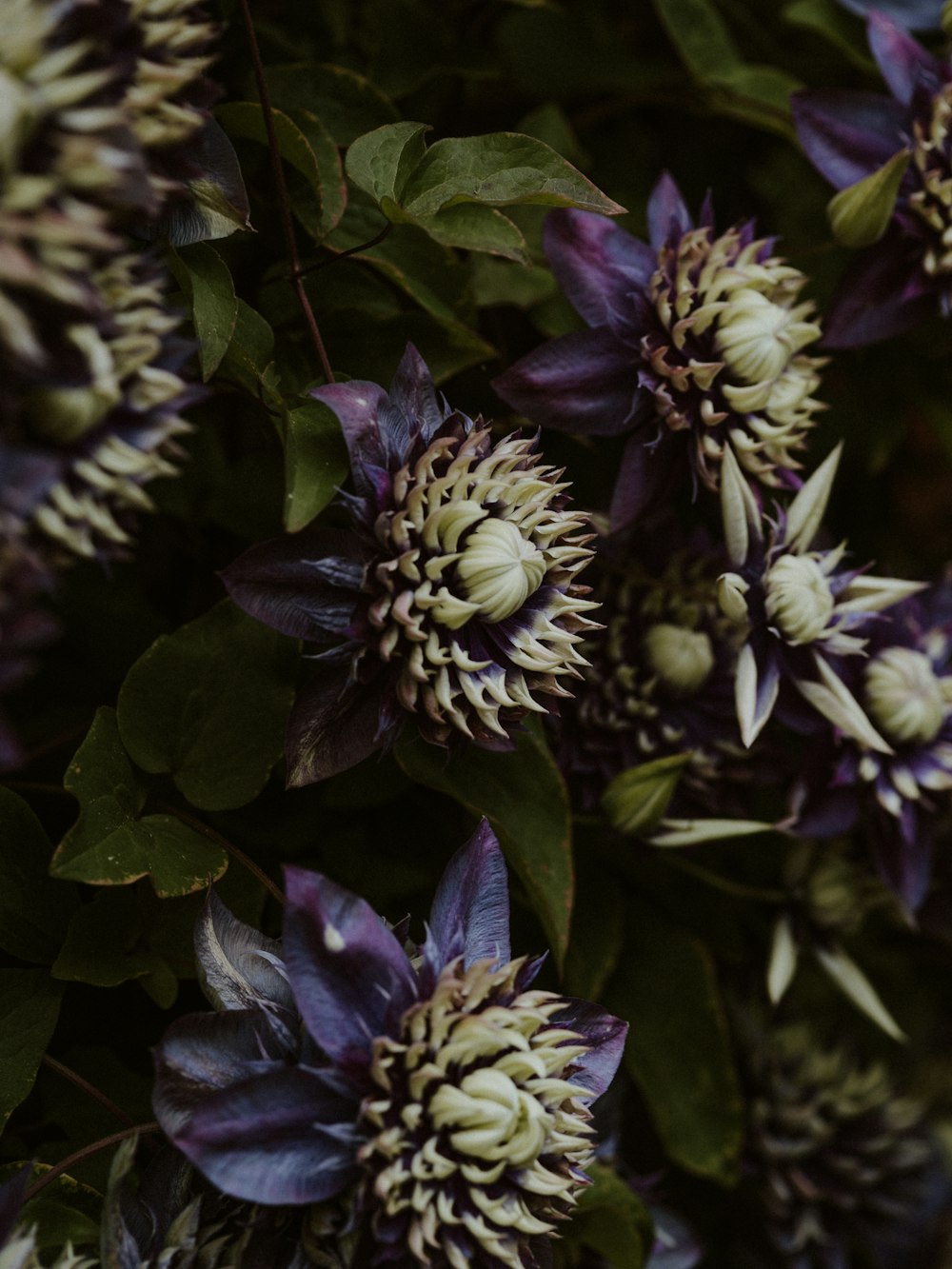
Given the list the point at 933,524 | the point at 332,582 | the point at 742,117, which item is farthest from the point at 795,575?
the point at 933,524

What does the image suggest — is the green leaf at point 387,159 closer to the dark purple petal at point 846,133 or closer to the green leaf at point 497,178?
the green leaf at point 497,178

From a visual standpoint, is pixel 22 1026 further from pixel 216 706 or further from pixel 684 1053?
pixel 684 1053

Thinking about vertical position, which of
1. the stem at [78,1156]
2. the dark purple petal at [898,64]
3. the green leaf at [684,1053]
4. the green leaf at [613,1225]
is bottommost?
the green leaf at [684,1053]

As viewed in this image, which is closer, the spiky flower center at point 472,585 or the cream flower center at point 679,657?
the spiky flower center at point 472,585

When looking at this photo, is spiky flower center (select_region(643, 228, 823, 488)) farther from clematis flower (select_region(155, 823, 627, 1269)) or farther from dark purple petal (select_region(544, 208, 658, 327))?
clematis flower (select_region(155, 823, 627, 1269))

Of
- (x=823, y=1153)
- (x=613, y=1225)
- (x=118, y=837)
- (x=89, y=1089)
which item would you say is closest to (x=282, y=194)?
(x=118, y=837)

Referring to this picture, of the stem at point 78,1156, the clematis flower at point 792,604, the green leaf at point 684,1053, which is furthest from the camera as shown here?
the green leaf at point 684,1053

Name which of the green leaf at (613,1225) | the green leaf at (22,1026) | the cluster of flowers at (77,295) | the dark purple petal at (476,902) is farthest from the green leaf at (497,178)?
the green leaf at (613,1225)
